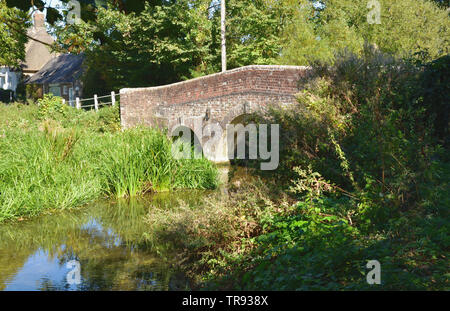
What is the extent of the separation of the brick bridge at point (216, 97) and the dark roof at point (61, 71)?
16217 mm

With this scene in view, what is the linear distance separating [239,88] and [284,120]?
720 cm

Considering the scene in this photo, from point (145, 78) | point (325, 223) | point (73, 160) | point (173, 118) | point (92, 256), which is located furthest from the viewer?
point (145, 78)

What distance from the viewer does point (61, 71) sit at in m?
36.4

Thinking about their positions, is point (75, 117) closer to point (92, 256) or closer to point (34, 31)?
point (92, 256)

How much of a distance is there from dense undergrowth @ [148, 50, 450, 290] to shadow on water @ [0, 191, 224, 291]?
18.1 inches

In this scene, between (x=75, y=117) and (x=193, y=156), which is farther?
(x=75, y=117)

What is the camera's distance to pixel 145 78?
24.5 metres

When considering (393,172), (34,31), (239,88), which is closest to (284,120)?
(393,172)

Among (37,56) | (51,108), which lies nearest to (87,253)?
(51,108)

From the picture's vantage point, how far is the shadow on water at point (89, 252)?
5426mm

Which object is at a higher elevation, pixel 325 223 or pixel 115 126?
pixel 115 126

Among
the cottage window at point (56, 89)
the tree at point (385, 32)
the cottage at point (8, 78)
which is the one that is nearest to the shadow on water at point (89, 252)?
the tree at point (385, 32)

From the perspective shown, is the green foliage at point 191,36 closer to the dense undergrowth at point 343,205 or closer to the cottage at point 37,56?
the dense undergrowth at point 343,205

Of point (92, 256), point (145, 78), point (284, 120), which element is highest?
point (145, 78)
